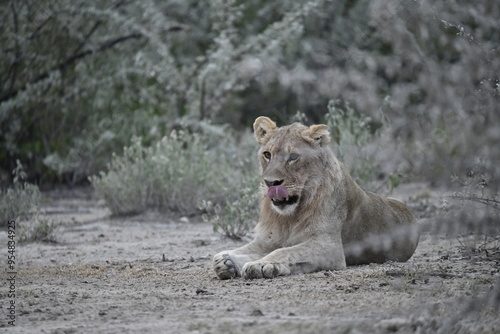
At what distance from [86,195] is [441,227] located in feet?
27.8

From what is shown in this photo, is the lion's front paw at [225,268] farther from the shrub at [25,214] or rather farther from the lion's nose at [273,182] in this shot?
the shrub at [25,214]

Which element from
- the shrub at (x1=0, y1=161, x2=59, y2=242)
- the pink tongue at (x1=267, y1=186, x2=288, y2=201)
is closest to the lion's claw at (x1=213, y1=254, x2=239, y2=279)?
the pink tongue at (x1=267, y1=186, x2=288, y2=201)

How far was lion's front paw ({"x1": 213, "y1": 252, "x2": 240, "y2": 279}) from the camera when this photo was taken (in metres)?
5.62

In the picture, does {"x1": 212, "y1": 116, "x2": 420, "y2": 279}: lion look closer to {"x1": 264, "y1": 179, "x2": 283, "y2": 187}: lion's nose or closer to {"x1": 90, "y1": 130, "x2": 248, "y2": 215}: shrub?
{"x1": 264, "y1": 179, "x2": 283, "y2": 187}: lion's nose

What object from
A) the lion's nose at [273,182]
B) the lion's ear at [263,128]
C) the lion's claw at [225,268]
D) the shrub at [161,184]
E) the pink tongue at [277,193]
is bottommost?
the shrub at [161,184]

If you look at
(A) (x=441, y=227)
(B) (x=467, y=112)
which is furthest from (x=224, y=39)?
(A) (x=441, y=227)

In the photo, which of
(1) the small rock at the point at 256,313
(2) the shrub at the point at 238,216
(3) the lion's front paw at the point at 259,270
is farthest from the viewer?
(2) the shrub at the point at 238,216

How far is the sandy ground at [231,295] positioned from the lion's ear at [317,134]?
890 millimetres

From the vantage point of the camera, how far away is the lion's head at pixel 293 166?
19.3ft

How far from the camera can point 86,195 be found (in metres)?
11.7

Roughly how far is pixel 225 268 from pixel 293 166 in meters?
0.84

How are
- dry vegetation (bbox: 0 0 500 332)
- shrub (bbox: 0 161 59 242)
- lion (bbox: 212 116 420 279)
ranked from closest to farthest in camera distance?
lion (bbox: 212 116 420 279) → shrub (bbox: 0 161 59 242) → dry vegetation (bbox: 0 0 500 332)

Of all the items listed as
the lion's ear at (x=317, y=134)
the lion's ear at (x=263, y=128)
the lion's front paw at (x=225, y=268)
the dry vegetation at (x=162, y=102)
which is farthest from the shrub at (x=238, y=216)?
the lion's front paw at (x=225, y=268)

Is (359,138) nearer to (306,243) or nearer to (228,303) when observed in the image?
(306,243)
